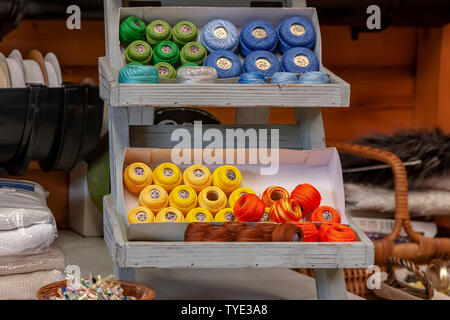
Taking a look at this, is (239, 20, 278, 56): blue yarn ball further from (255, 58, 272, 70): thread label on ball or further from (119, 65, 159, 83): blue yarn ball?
(119, 65, 159, 83): blue yarn ball

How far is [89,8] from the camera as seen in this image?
2.06 meters

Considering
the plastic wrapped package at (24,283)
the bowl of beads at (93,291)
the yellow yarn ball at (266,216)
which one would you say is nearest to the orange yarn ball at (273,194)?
the yellow yarn ball at (266,216)

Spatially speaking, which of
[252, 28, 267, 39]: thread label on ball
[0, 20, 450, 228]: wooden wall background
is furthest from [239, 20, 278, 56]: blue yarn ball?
[0, 20, 450, 228]: wooden wall background

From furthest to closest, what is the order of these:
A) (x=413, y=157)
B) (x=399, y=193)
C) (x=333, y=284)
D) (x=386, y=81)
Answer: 1. (x=386, y=81)
2. (x=413, y=157)
3. (x=399, y=193)
4. (x=333, y=284)

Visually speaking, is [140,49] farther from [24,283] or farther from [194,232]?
[24,283]

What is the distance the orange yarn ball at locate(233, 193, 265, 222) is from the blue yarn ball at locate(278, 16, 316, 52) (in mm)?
425

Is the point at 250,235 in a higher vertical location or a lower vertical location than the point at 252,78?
lower

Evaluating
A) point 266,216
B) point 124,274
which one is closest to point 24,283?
point 124,274

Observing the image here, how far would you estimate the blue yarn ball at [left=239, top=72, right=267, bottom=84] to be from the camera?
1398 mm

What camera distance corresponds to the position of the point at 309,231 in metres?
1.28

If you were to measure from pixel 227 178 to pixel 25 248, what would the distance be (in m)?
0.51

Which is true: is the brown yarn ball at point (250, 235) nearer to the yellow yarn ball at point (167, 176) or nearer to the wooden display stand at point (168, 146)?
the wooden display stand at point (168, 146)
